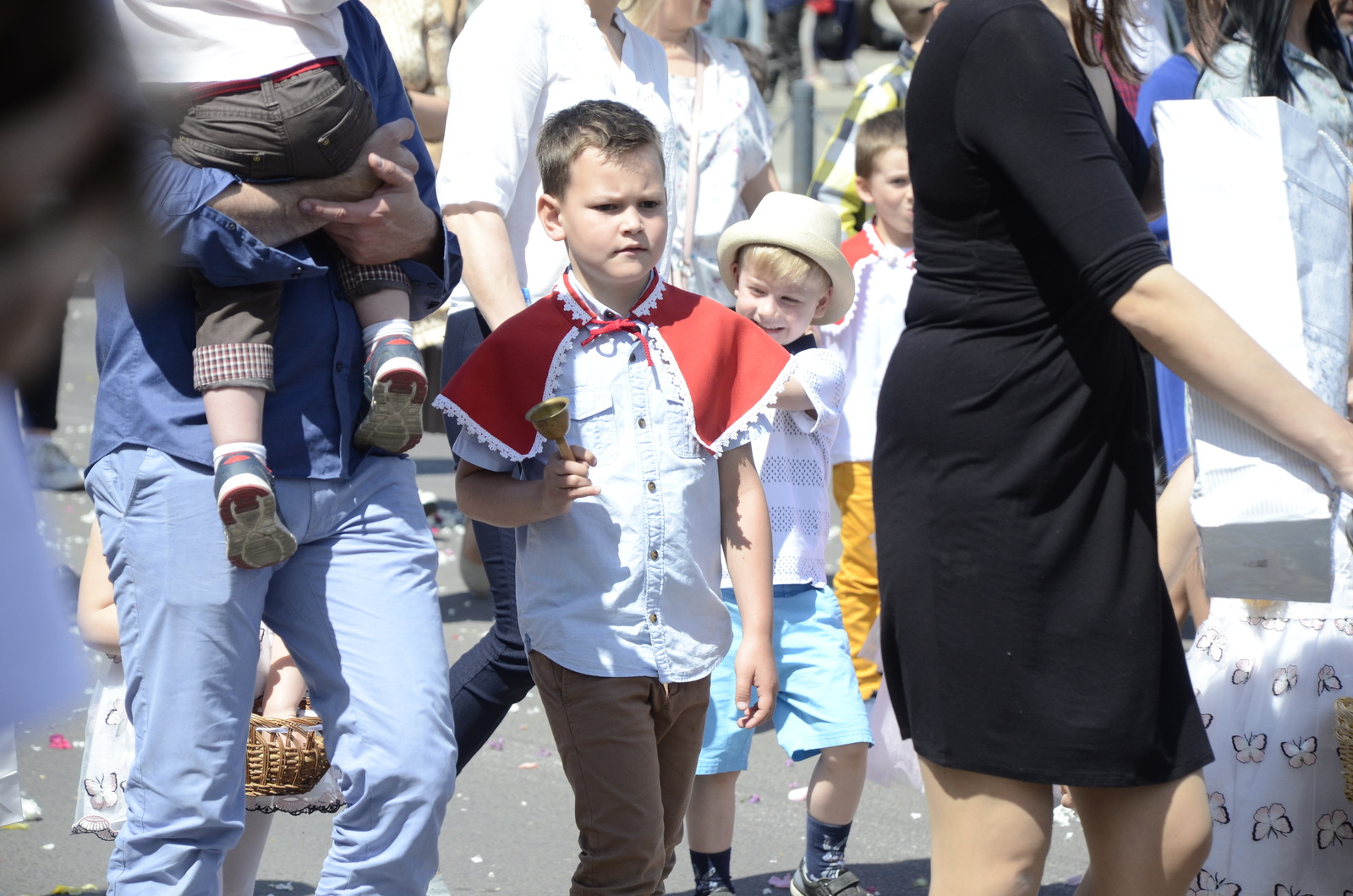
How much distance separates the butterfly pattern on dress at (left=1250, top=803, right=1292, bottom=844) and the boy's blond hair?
153 cm

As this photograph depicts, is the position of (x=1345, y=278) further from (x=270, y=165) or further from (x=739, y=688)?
(x=270, y=165)

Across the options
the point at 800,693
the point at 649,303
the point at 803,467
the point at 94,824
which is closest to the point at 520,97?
the point at 649,303

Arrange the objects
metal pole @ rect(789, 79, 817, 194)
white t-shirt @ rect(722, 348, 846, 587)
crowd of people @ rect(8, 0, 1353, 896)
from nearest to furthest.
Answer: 1. crowd of people @ rect(8, 0, 1353, 896)
2. white t-shirt @ rect(722, 348, 846, 587)
3. metal pole @ rect(789, 79, 817, 194)

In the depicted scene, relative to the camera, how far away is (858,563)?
4590mm

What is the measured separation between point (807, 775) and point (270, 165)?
2623 millimetres

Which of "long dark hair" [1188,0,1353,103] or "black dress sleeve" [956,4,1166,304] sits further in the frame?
"long dark hair" [1188,0,1353,103]

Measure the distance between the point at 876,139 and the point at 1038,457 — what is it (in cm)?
274

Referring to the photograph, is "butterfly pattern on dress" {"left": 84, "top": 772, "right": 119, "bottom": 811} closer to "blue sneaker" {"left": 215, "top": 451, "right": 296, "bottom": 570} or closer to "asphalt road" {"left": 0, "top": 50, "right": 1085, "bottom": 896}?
"asphalt road" {"left": 0, "top": 50, "right": 1085, "bottom": 896}

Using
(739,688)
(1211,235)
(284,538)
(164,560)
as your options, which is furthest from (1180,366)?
(164,560)

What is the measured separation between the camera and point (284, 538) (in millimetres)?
2387

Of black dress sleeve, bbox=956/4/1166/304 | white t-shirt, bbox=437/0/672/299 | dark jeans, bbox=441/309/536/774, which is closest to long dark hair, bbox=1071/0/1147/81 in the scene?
black dress sleeve, bbox=956/4/1166/304

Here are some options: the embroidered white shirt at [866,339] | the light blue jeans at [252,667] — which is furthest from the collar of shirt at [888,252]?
the light blue jeans at [252,667]

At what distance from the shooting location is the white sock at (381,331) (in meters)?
2.59

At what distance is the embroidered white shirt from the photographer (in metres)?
4.48
